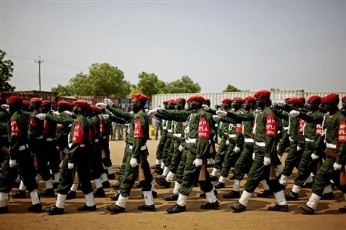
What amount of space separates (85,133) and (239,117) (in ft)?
12.1

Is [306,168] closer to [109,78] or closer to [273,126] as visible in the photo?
[273,126]

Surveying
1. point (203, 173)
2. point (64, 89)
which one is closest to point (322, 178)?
point (203, 173)

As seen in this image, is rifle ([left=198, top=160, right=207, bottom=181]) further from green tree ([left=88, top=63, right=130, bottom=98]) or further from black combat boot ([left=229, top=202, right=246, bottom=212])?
green tree ([left=88, top=63, right=130, bottom=98])

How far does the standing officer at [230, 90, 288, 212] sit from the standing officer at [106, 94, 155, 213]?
2.02m

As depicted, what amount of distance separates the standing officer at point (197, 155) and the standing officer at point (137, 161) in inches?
30.9

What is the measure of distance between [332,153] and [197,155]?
2.77 m

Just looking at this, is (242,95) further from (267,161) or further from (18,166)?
(18,166)

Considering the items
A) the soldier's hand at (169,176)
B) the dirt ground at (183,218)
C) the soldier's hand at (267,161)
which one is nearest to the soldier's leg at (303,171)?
the dirt ground at (183,218)

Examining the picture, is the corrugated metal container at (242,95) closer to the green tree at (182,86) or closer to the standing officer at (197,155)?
the standing officer at (197,155)

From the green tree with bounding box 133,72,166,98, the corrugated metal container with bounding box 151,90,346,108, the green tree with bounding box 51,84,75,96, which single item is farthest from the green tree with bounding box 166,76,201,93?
the corrugated metal container with bounding box 151,90,346,108

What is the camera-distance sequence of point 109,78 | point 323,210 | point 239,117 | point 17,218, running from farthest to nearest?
point 109,78, point 239,117, point 323,210, point 17,218

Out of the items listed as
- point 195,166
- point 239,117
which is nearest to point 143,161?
point 195,166

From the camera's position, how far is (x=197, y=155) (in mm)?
7070

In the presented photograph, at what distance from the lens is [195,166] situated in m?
7.26
